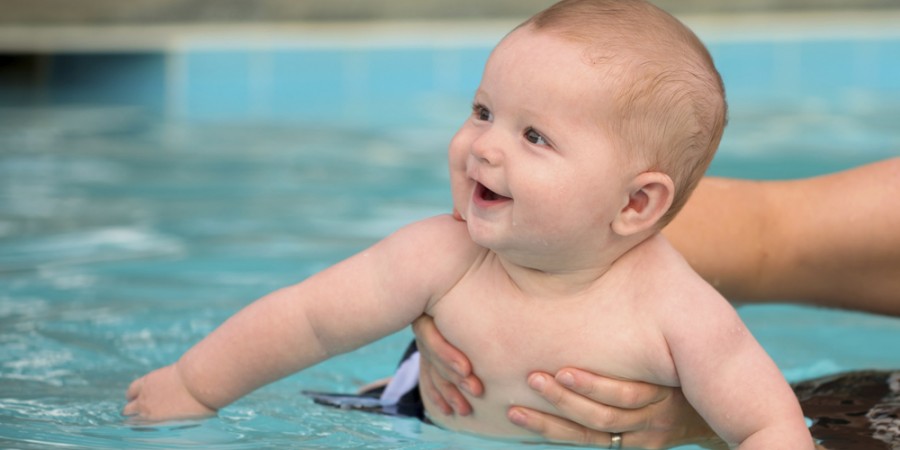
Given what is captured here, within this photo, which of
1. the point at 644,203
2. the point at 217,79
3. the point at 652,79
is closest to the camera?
the point at 652,79

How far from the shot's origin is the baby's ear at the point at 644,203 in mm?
1898

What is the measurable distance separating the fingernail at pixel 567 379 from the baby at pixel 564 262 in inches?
1.1

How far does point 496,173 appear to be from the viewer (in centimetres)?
188

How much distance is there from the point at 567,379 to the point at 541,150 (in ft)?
1.16

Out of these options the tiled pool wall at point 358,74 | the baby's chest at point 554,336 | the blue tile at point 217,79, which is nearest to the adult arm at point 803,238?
the baby's chest at point 554,336

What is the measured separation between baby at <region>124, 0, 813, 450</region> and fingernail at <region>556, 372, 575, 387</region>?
0.09 feet

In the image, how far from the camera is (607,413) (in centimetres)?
202

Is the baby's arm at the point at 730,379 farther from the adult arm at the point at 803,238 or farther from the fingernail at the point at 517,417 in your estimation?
the adult arm at the point at 803,238

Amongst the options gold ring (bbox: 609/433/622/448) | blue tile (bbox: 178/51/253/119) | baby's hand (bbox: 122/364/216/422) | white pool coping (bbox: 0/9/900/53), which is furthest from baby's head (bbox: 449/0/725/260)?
white pool coping (bbox: 0/9/900/53)

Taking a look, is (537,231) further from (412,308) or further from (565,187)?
(412,308)

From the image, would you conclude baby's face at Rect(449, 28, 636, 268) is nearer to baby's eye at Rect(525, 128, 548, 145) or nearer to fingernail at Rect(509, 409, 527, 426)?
baby's eye at Rect(525, 128, 548, 145)

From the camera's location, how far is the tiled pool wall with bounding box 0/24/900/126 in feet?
25.7

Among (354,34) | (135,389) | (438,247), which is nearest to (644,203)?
(438,247)

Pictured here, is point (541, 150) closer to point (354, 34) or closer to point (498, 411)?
point (498, 411)
